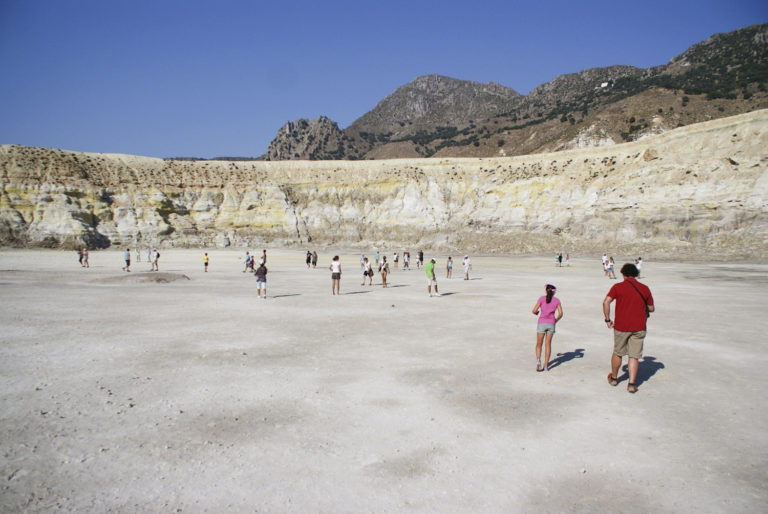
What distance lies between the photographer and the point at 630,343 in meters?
7.16

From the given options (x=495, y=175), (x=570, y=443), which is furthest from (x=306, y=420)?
(x=495, y=175)

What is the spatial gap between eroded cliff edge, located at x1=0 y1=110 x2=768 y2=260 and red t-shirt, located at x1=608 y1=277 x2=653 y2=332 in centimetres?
4225

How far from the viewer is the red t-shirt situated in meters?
7.03

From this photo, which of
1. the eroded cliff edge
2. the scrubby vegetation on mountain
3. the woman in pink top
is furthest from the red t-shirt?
the scrubby vegetation on mountain

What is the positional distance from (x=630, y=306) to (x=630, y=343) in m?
0.61

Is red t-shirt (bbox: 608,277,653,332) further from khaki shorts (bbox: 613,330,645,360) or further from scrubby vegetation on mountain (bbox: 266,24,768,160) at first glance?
scrubby vegetation on mountain (bbox: 266,24,768,160)

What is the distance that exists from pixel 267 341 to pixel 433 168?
58.6 metres

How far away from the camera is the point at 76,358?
28.2 ft

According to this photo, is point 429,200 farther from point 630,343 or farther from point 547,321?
point 630,343

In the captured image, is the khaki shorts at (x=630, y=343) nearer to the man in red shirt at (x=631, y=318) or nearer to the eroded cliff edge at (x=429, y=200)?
the man in red shirt at (x=631, y=318)

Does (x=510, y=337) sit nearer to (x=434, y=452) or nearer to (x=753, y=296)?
(x=434, y=452)

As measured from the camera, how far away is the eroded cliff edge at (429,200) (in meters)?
44.7

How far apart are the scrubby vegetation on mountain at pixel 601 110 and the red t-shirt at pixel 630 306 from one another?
293 feet

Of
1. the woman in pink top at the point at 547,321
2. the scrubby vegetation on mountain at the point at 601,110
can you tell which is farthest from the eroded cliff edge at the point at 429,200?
the woman in pink top at the point at 547,321
